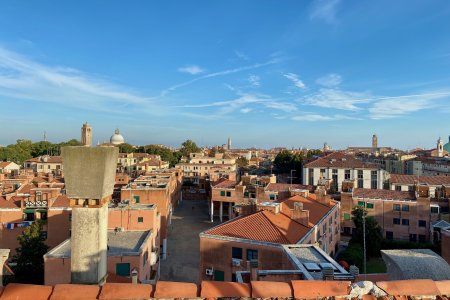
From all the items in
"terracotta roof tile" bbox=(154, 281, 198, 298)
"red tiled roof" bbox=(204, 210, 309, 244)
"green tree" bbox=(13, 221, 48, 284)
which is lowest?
"green tree" bbox=(13, 221, 48, 284)

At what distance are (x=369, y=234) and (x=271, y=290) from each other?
2750 centimetres

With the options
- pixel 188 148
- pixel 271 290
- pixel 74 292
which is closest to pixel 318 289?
pixel 271 290

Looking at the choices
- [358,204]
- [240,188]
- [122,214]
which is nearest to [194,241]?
[240,188]

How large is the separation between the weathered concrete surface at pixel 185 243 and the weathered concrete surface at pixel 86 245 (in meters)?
17.4

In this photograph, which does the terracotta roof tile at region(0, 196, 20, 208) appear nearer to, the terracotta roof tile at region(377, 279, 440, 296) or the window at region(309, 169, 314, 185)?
the terracotta roof tile at region(377, 279, 440, 296)

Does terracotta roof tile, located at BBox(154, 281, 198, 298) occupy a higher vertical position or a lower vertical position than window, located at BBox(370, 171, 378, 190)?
higher

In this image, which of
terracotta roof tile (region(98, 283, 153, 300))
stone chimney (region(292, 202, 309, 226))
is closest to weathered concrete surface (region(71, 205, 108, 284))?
terracotta roof tile (region(98, 283, 153, 300))

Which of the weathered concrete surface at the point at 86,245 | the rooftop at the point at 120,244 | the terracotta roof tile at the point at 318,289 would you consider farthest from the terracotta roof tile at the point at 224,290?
the rooftop at the point at 120,244

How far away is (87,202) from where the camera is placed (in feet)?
18.5

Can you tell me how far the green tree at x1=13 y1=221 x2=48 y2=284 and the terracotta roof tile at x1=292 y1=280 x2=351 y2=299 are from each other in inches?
768

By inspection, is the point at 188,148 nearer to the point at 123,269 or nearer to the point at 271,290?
the point at 123,269

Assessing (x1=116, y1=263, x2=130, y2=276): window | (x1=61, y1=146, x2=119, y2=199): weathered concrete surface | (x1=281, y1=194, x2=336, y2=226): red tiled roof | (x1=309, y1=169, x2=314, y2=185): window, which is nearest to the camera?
(x1=61, y1=146, x2=119, y2=199): weathered concrete surface

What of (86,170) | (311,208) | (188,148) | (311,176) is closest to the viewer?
(86,170)

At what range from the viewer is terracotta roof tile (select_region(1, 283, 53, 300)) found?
420cm
